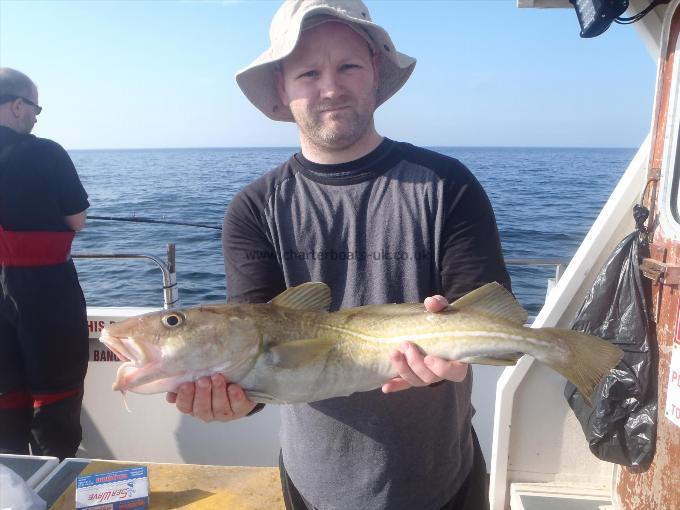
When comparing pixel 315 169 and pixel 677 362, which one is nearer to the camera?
pixel 315 169

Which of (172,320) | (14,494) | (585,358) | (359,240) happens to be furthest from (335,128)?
(14,494)

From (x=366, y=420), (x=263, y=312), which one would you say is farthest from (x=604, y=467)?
(x=263, y=312)

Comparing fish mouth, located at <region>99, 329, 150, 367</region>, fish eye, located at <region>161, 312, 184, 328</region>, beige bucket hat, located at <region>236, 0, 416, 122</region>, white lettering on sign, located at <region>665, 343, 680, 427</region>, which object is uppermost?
beige bucket hat, located at <region>236, 0, 416, 122</region>

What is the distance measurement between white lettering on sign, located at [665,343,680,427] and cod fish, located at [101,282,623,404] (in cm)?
81

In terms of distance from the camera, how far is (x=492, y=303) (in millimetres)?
2305

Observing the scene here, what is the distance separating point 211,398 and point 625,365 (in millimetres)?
2390

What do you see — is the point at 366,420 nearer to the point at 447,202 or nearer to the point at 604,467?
the point at 447,202

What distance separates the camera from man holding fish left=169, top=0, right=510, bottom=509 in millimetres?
2484

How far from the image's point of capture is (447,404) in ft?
8.56

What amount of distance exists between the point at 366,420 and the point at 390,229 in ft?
2.97

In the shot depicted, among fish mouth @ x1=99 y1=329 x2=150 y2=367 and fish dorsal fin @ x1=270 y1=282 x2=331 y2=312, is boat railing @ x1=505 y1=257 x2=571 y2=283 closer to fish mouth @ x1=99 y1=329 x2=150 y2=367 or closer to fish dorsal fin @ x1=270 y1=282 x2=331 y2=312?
fish dorsal fin @ x1=270 y1=282 x2=331 y2=312

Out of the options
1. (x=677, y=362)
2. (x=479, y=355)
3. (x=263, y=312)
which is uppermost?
(x=263, y=312)

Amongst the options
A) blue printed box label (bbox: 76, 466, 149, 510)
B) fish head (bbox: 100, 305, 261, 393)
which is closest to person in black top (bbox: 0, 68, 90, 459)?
blue printed box label (bbox: 76, 466, 149, 510)

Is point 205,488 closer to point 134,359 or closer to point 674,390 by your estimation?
point 134,359
